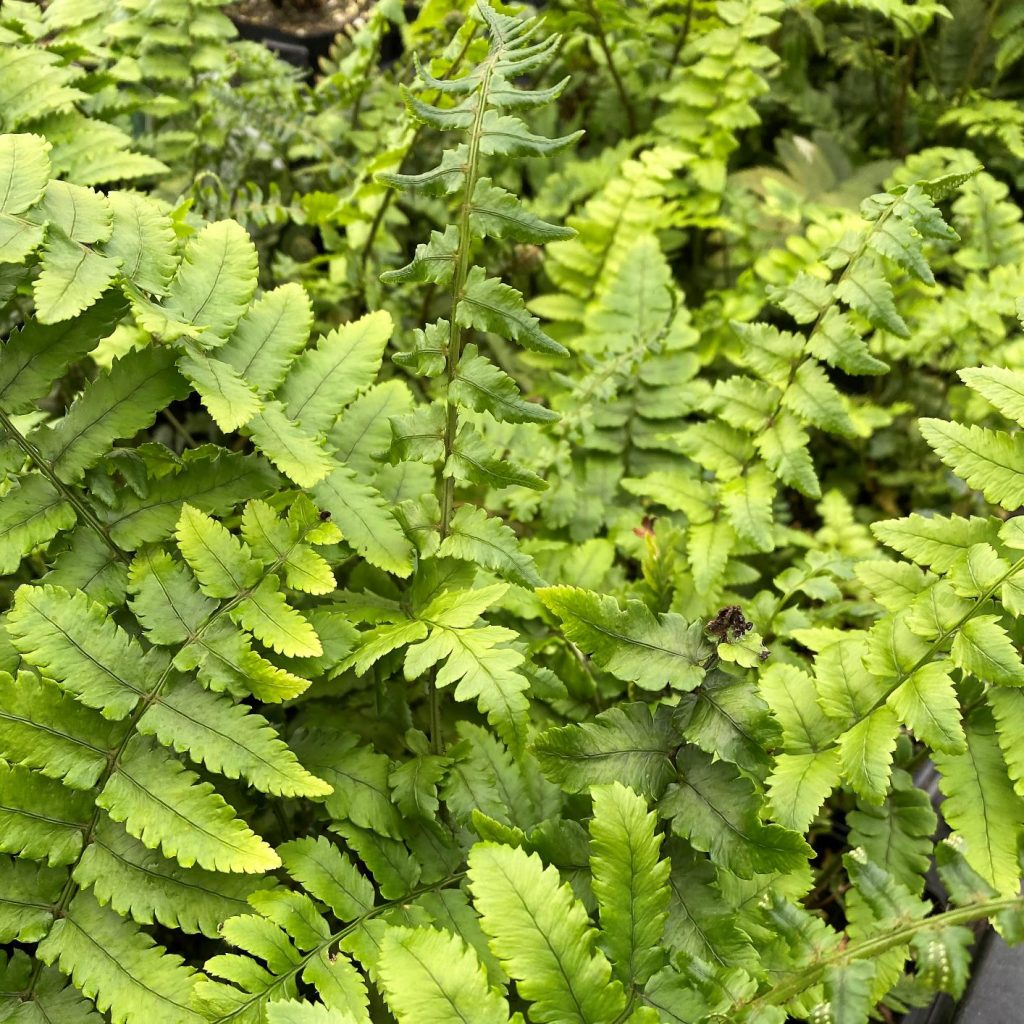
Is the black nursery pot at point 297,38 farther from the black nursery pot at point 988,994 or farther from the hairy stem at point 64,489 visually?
the black nursery pot at point 988,994

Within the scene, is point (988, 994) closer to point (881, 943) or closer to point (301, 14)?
point (881, 943)

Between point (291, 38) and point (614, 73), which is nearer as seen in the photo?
point (614, 73)

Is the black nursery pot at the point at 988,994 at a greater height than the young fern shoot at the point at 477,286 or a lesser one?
lesser

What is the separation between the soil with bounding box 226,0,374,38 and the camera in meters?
3.78

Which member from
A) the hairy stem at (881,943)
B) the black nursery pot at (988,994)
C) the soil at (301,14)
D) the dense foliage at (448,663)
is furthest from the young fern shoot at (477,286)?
the soil at (301,14)

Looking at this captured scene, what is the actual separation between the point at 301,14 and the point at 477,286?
3081mm

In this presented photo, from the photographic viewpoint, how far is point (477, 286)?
1.49 m

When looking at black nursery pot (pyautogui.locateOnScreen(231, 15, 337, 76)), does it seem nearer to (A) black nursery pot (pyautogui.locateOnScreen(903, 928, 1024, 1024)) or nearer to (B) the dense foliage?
(B) the dense foliage

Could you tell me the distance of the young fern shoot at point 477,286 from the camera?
1.44 metres

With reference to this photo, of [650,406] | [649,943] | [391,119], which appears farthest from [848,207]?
[649,943]

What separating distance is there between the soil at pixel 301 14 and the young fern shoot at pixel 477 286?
103 inches

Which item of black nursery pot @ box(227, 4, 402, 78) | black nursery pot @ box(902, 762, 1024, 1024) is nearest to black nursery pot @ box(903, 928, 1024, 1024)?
black nursery pot @ box(902, 762, 1024, 1024)

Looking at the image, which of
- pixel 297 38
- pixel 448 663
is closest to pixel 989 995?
pixel 448 663

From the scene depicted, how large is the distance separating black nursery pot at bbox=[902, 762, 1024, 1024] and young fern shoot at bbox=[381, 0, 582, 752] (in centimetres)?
98
